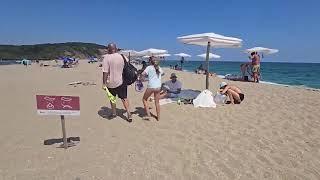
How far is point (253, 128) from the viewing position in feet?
20.6

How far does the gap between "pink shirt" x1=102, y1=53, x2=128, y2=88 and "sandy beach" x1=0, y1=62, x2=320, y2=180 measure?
858mm

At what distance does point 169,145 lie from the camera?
202 inches

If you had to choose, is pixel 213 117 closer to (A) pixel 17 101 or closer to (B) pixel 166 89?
(B) pixel 166 89

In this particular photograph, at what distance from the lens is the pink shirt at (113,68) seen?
6.39 metres

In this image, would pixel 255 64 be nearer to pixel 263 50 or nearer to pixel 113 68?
pixel 263 50

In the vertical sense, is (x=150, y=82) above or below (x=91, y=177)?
above

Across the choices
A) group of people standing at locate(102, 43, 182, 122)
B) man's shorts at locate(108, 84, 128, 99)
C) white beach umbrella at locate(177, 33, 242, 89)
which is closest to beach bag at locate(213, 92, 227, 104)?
white beach umbrella at locate(177, 33, 242, 89)

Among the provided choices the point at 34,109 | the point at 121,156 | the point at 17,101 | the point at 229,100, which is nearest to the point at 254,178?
the point at 121,156

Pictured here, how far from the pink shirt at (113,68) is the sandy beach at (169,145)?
858mm

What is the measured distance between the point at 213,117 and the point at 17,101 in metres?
5.66

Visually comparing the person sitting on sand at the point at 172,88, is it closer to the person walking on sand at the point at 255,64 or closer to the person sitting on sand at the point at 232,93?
the person sitting on sand at the point at 232,93

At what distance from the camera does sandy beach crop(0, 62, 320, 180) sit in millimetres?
4090

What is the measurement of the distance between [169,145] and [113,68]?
2.18 meters

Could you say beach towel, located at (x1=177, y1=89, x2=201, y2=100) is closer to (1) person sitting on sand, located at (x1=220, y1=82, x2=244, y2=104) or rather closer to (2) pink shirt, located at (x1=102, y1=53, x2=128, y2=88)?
(1) person sitting on sand, located at (x1=220, y1=82, x2=244, y2=104)
